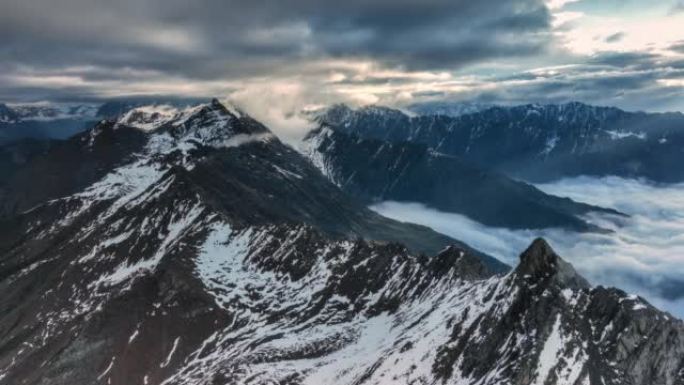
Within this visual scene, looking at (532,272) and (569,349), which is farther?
(532,272)

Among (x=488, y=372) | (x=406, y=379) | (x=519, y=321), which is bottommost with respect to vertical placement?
(x=406, y=379)

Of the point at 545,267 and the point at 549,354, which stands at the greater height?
the point at 545,267

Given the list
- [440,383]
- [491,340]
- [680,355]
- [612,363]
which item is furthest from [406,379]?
[680,355]

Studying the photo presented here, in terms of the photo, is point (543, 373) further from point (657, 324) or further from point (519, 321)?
point (657, 324)

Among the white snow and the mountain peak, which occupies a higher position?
the mountain peak

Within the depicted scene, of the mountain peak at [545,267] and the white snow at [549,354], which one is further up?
the mountain peak at [545,267]

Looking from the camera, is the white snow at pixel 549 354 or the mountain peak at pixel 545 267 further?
the mountain peak at pixel 545 267

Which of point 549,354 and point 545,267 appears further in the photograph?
point 545,267

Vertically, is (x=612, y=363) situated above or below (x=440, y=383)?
above
